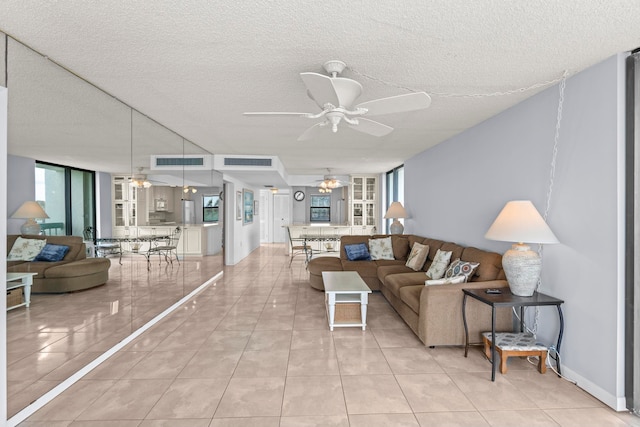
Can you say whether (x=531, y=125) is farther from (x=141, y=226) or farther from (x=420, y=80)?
(x=141, y=226)

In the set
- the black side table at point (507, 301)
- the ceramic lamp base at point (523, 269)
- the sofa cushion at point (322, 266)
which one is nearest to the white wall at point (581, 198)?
the black side table at point (507, 301)

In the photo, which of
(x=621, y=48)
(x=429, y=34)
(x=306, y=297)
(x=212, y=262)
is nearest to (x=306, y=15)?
(x=429, y=34)

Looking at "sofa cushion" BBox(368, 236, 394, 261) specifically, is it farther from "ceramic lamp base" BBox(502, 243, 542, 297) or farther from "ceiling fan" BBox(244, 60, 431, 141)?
"ceiling fan" BBox(244, 60, 431, 141)

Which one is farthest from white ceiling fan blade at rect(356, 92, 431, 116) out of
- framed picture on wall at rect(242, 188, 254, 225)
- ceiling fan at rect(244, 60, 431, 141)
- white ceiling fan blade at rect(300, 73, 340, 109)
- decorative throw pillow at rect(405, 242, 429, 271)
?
framed picture on wall at rect(242, 188, 254, 225)

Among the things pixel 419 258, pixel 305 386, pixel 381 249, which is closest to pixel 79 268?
pixel 305 386

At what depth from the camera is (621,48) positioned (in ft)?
7.09

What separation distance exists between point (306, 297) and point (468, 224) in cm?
253

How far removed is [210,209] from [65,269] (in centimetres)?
326

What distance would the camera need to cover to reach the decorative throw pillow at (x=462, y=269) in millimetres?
3527

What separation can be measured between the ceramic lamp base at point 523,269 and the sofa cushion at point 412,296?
921 millimetres

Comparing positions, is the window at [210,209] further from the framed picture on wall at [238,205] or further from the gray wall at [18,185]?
the gray wall at [18,185]

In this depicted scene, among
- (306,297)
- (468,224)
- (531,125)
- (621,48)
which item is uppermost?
(621,48)

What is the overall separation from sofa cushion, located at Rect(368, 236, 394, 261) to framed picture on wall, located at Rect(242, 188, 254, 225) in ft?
14.3

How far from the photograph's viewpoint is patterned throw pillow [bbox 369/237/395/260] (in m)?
5.81
